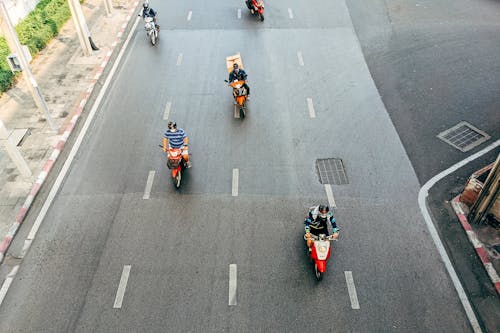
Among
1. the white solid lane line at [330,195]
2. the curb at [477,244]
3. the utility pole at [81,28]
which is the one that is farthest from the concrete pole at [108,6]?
the curb at [477,244]

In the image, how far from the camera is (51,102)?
15398 mm

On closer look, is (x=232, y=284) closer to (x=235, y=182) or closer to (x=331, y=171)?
(x=235, y=182)

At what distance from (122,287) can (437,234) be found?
26.4 feet

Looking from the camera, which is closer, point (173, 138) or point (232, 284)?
point (232, 284)

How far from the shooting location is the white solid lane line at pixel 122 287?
30.3 ft

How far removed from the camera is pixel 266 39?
62.2 feet

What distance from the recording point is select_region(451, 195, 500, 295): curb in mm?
9578

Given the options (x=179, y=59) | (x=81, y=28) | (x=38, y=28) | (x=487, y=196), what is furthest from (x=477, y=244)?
(x=38, y=28)

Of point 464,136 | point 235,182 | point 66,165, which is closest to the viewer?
point 235,182

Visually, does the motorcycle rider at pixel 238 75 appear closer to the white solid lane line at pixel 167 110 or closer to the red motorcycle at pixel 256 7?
the white solid lane line at pixel 167 110

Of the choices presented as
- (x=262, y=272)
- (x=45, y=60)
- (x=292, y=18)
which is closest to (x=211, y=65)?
Result: (x=292, y=18)

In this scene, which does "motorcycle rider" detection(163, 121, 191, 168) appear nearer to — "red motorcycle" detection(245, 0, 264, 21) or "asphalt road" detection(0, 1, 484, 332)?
"asphalt road" detection(0, 1, 484, 332)

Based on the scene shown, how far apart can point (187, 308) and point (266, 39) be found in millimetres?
13619

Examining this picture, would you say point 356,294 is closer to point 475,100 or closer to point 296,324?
point 296,324
